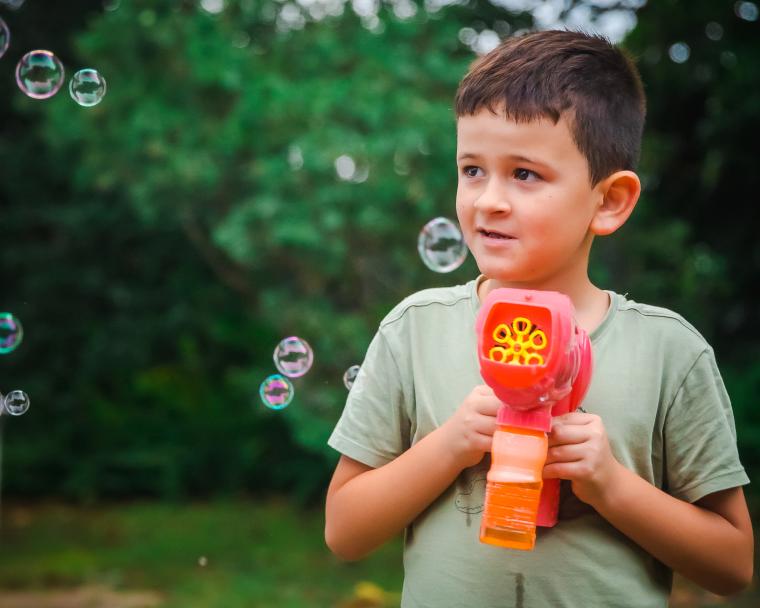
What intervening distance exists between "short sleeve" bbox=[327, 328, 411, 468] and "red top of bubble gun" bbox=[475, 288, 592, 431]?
1.00 feet

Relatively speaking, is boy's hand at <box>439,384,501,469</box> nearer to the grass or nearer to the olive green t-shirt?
the olive green t-shirt

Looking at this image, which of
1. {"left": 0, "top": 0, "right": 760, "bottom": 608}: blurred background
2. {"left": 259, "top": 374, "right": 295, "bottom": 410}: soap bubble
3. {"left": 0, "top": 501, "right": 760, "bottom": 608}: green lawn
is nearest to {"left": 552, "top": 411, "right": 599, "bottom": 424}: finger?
{"left": 259, "top": 374, "right": 295, "bottom": 410}: soap bubble

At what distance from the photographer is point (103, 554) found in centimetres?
639

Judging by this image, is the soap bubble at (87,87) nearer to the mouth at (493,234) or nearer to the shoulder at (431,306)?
the shoulder at (431,306)

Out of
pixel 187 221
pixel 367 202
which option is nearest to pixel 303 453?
pixel 187 221

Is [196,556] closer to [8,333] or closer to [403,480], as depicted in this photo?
[8,333]

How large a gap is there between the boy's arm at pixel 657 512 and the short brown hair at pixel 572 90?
0.44m

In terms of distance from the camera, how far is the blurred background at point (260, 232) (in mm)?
5078

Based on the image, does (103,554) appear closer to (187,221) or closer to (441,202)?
(187,221)

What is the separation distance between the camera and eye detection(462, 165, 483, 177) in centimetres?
151

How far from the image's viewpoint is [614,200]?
5.25 ft

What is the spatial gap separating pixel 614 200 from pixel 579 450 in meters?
0.45

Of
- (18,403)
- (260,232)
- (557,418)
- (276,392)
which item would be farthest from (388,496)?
(260,232)

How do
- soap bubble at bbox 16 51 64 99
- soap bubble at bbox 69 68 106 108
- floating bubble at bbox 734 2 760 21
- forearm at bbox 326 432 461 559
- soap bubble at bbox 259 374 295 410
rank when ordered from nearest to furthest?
forearm at bbox 326 432 461 559, soap bubble at bbox 259 374 295 410, soap bubble at bbox 69 68 106 108, soap bubble at bbox 16 51 64 99, floating bubble at bbox 734 2 760 21
